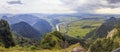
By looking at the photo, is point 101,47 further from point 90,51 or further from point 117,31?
point 117,31

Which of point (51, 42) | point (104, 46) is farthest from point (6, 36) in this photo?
Answer: point (104, 46)

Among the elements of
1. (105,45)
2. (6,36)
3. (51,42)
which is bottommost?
(6,36)

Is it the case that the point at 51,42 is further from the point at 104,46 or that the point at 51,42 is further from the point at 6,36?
the point at 6,36

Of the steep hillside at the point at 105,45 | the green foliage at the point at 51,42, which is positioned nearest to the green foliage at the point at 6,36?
the green foliage at the point at 51,42

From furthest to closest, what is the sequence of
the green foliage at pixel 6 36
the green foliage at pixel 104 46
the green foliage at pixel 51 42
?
1. the green foliage at pixel 6 36
2. the green foliage at pixel 51 42
3. the green foliage at pixel 104 46

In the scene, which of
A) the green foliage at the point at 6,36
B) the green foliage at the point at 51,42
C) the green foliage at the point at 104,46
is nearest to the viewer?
the green foliage at the point at 104,46

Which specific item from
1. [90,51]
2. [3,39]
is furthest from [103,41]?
[3,39]

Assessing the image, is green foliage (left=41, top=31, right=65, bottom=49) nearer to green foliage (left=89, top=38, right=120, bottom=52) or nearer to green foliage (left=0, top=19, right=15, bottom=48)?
green foliage (left=89, top=38, right=120, bottom=52)

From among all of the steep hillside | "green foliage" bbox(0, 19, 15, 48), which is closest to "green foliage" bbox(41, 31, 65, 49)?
the steep hillside

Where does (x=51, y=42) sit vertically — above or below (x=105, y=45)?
below

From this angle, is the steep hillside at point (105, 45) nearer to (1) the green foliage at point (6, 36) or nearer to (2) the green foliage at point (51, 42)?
(2) the green foliage at point (51, 42)

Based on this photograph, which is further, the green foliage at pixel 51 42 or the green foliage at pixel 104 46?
the green foliage at pixel 51 42
